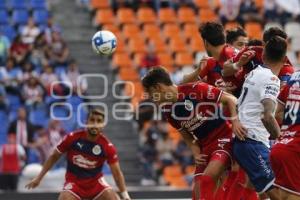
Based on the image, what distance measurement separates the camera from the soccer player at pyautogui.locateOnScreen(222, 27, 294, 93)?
10914 mm

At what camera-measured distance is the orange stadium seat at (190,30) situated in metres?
24.4

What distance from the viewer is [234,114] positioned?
10.3m

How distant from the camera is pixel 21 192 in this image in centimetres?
1625

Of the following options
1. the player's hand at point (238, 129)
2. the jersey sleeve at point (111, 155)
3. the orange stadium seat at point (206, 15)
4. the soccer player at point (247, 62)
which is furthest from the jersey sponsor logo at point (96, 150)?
the orange stadium seat at point (206, 15)

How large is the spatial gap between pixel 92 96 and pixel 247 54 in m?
10.8

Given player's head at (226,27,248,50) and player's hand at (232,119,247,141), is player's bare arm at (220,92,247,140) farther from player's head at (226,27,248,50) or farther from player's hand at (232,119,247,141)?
player's head at (226,27,248,50)

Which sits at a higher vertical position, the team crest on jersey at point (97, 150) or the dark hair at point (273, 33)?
the dark hair at point (273, 33)

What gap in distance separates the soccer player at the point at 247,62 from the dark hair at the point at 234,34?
914 millimetres

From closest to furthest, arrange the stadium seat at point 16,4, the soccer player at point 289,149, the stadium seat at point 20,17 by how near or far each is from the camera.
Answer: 1. the soccer player at point 289,149
2. the stadium seat at point 20,17
3. the stadium seat at point 16,4

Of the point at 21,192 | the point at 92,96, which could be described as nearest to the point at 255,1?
the point at 92,96

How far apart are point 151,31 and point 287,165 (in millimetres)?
14021

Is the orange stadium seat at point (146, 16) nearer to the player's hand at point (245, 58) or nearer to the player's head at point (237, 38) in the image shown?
the player's head at point (237, 38)

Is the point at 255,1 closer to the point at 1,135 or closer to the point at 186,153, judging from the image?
the point at 186,153

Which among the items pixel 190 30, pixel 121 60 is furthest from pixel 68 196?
pixel 190 30
